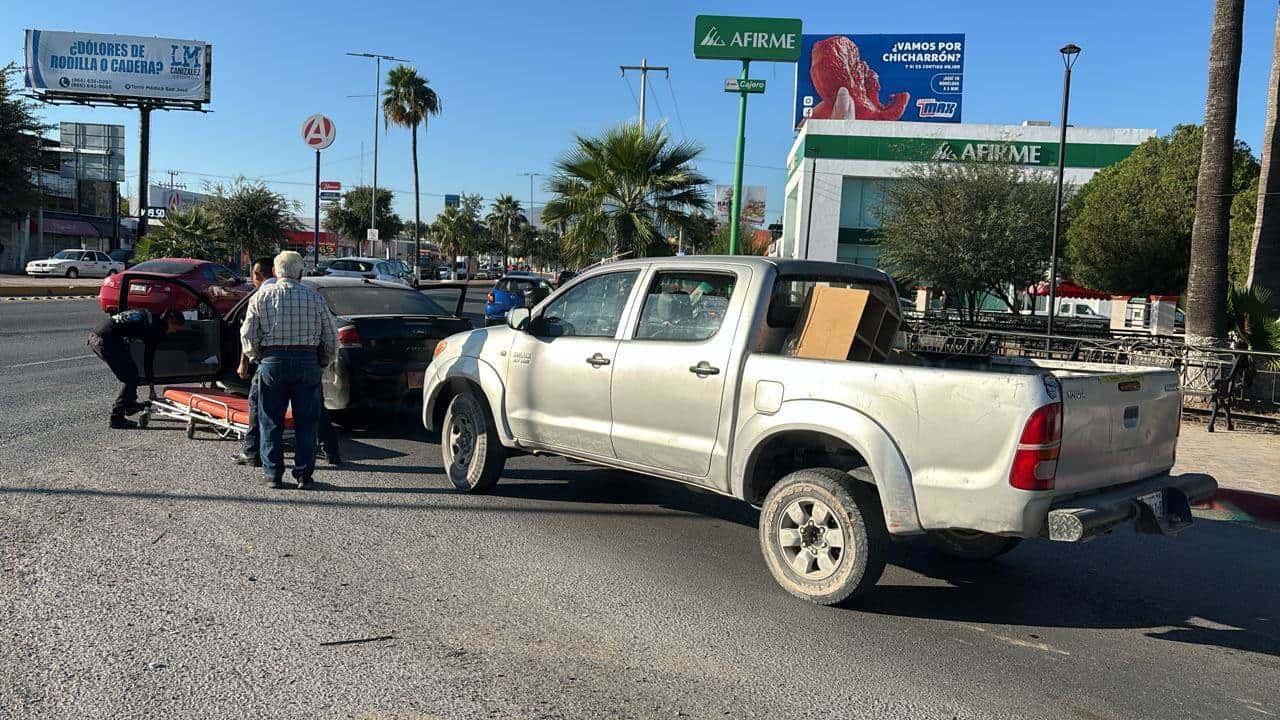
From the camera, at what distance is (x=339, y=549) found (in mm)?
5703

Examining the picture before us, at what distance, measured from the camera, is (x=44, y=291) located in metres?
32.8

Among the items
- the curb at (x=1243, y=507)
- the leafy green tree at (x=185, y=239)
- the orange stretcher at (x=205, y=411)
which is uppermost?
the leafy green tree at (x=185, y=239)

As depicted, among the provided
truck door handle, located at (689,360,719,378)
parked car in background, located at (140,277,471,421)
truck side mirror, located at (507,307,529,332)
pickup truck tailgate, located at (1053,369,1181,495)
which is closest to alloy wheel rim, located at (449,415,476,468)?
truck side mirror, located at (507,307,529,332)

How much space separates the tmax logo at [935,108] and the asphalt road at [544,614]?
5571 cm

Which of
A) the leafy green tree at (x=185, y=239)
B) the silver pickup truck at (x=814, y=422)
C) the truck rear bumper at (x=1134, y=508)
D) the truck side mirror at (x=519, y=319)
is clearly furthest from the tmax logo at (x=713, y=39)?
the leafy green tree at (x=185, y=239)

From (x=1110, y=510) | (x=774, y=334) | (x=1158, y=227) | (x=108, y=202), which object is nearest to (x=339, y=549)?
(x=774, y=334)

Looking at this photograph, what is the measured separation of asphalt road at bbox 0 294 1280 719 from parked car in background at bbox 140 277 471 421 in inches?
64.0

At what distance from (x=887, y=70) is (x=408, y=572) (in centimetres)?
5919

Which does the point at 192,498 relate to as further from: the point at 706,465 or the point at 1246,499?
the point at 1246,499

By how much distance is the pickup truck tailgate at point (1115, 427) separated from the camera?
4.50m

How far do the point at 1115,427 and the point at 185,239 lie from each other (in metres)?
38.4

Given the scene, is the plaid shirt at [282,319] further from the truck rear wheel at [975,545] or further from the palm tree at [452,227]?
the palm tree at [452,227]

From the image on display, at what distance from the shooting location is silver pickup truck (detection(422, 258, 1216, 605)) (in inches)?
175

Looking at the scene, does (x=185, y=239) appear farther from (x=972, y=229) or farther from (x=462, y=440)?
(x=462, y=440)
